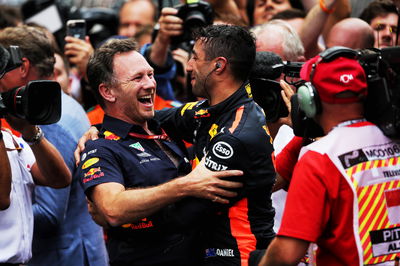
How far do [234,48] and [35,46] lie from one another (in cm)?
185

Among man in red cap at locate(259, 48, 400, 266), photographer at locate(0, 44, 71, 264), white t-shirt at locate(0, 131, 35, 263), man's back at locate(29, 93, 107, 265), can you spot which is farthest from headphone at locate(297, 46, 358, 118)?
man's back at locate(29, 93, 107, 265)

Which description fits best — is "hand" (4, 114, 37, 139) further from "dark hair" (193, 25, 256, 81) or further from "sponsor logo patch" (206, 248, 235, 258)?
"sponsor logo patch" (206, 248, 235, 258)

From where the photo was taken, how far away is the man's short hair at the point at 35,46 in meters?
5.27

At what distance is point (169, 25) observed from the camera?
595 centimetres

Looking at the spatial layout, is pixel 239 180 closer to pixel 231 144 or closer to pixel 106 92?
pixel 231 144

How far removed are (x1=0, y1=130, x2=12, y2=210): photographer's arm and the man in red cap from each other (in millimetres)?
1634

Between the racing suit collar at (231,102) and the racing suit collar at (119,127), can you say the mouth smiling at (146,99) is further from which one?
the racing suit collar at (231,102)

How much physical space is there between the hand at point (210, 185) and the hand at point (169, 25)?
8.02 ft

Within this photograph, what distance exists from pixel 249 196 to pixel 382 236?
2.67ft

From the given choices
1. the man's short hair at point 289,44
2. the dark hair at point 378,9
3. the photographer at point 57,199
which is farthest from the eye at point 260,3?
the photographer at point 57,199

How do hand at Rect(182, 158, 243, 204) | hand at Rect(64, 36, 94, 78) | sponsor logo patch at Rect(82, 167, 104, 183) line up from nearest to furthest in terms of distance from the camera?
hand at Rect(182, 158, 243, 204), sponsor logo patch at Rect(82, 167, 104, 183), hand at Rect(64, 36, 94, 78)

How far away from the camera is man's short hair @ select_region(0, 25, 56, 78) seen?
17.3 ft

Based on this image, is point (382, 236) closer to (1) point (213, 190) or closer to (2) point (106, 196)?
(1) point (213, 190)

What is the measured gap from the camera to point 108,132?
4273 mm
